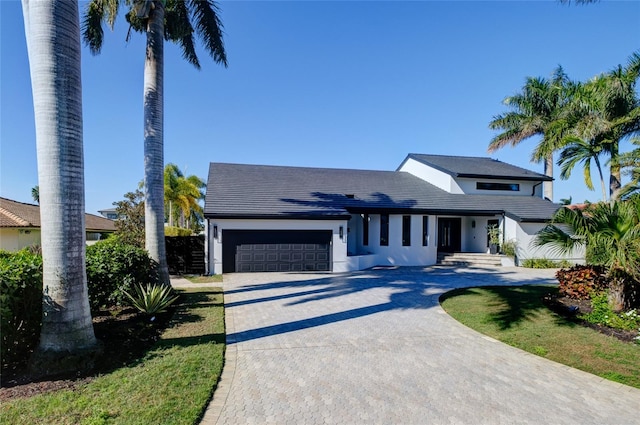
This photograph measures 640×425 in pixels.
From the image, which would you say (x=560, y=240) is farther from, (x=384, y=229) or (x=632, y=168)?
(x=384, y=229)

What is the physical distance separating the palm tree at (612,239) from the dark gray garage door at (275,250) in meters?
9.90

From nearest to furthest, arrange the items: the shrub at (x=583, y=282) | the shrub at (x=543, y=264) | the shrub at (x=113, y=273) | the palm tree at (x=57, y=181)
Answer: the palm tree at (x=57, y=181)
the shrub at (x=113, y=273)
the shrub at (x=583, y=282)
the shrub at (x=543, y=264)

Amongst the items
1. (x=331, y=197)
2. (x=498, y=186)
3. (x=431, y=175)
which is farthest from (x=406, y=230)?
(x=498, y=186)

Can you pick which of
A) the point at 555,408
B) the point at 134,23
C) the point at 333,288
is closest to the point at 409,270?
the point at 333,288

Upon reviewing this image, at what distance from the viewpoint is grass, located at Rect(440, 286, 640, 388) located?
5316 mm

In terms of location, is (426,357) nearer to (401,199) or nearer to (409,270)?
(409,270)

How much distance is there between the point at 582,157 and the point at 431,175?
9.19m

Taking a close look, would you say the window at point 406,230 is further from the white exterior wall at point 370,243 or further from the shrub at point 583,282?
the shrub at point 583,282

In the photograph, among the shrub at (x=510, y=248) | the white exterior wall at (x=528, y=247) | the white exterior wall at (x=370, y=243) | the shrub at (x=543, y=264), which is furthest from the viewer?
the white exterior wall at (x=528, y=247)

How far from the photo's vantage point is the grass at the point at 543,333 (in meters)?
5.32

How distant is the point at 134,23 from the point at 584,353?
639 inches

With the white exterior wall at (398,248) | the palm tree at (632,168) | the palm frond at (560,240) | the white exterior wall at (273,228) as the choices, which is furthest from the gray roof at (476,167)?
the palm frond at (560,240)

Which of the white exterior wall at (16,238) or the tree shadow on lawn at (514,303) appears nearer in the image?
the tree shadow on lawn at (514,303)

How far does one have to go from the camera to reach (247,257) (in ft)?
50.8
